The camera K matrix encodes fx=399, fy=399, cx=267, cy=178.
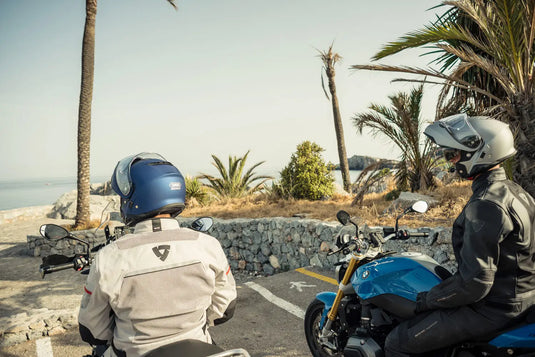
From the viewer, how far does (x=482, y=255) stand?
2.11 m

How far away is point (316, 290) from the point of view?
632cm

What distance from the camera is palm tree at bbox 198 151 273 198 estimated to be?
15955mm

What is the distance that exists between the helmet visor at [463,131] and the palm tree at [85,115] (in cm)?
1194

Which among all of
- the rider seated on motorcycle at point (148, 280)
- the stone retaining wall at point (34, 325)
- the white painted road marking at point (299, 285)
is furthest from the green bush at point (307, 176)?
the rider seated on motorcycle at point (148, 280)

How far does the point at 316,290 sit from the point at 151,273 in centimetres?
492

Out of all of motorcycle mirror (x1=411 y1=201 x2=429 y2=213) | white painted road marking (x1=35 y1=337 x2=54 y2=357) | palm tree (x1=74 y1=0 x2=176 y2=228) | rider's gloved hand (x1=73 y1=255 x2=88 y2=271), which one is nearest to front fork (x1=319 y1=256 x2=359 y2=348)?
motorcycle mirror (x1=411 y1=201 x2=429 y2=213)

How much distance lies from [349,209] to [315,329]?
6063mm

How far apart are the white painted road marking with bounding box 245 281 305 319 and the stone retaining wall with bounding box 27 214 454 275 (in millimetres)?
1232

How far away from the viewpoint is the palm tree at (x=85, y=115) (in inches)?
484

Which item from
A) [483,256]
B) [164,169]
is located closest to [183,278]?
[164,169]

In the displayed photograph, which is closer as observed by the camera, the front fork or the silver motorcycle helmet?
the silver motorcycle helmet

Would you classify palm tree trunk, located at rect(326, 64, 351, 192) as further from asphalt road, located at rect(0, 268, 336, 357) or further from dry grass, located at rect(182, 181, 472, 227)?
asphalt road, located at rect(0, 268, 336, 357)

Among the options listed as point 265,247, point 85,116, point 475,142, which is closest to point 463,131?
point 475,142

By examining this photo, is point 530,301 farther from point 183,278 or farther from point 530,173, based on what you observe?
point 530,173
